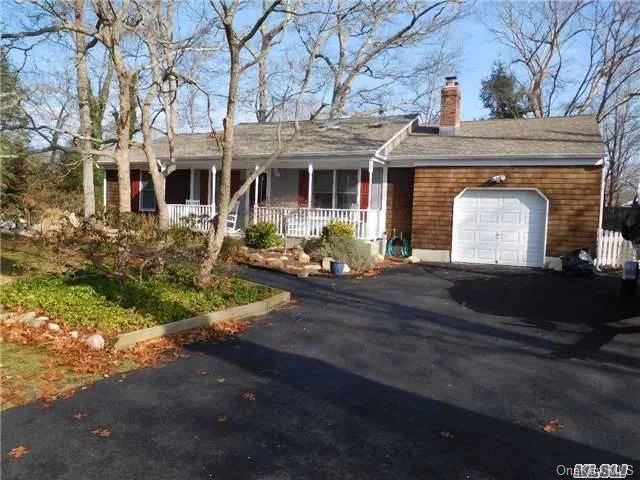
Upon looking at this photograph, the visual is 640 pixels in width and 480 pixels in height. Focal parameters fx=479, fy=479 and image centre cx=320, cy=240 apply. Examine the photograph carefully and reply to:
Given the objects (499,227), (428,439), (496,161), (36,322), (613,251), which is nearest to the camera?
(428,439)

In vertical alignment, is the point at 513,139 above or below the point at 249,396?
above

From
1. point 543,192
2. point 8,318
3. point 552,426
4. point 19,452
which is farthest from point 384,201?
point 19,452

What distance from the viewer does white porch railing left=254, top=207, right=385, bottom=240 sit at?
14.5 meters

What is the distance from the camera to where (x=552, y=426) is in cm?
389

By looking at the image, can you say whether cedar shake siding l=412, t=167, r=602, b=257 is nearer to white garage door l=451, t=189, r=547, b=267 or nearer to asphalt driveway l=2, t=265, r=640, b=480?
white garage door l=451, t=189, r=547, b=267

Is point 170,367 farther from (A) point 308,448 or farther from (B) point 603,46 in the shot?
(B) point 603,46

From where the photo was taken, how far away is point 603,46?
1142 inches

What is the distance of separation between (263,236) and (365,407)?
429 inches

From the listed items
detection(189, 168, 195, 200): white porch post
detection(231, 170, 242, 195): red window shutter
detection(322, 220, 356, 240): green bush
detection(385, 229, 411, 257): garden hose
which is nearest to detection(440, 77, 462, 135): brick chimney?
detection(385, 229, 411, 257): garden hose

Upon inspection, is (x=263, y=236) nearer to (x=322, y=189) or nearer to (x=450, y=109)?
(x=322, y=189)

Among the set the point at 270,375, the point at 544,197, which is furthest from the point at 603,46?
the point at 270,375

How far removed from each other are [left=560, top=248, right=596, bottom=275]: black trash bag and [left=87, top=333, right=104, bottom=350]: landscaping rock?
11078 mm

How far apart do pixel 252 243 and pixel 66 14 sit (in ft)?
25.3

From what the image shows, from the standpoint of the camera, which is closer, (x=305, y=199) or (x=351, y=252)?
(x=351, y=252)
